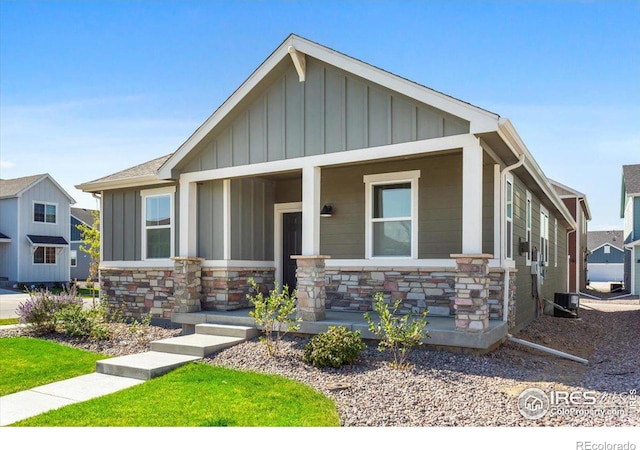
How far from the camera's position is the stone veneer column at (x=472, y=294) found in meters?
6.30

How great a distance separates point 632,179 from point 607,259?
83.8 ft

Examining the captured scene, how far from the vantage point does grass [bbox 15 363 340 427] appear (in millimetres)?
4457

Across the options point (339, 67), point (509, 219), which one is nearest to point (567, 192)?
point (509, 219)

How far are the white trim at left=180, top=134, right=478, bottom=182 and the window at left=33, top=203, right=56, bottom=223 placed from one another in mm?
24025

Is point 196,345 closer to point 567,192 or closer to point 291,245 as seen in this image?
point 291,245

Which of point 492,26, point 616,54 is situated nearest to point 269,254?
point 492,26

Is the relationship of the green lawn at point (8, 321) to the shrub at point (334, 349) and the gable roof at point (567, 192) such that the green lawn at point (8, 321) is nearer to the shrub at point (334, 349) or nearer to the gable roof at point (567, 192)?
the shrub at point (334, 349)

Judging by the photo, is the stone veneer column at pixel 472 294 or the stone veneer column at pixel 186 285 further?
the stone veneer column at pixel 186 285

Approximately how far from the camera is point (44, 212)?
29.1 metres

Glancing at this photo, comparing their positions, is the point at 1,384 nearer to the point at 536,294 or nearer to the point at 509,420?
the point at 509,420

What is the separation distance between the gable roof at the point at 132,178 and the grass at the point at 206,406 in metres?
5.34

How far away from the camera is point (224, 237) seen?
30.5 feet

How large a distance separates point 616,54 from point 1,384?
10.8 meters

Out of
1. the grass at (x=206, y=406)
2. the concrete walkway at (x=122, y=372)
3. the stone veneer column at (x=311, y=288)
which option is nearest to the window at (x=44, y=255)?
the concrete walkway at (x=122, y=372)
